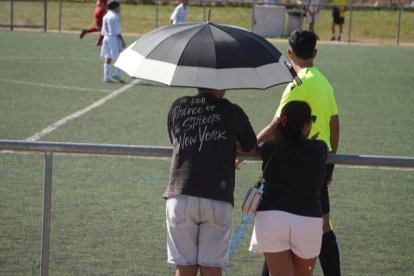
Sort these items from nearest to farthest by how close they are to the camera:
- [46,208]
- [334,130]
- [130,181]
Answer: [46,208]
[334,130]
[130,181]

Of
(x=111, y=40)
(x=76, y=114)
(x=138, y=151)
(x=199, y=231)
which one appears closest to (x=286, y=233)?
(x=199, y=231)

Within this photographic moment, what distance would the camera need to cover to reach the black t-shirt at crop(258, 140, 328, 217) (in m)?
5.99

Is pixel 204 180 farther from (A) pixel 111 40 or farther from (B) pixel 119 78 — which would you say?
(A) pixel 111 40

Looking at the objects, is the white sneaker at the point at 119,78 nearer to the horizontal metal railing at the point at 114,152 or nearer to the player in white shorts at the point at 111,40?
the player in white shorts at the point at 111,40

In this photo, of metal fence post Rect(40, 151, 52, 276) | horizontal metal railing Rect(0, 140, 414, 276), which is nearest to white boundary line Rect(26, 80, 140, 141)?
metal fence post Rect(40, 151, 52, 276)

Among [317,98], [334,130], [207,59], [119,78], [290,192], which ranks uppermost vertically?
[207,59]

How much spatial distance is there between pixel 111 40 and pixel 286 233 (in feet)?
56.8

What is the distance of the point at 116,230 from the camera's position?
9.29m

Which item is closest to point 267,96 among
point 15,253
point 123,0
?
point 15,253

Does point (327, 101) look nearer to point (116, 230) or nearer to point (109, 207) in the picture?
point (116, 230)

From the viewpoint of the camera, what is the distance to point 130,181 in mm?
11820

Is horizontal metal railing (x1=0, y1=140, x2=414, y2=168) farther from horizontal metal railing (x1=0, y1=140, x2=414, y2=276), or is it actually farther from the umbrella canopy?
the umbrella canopy

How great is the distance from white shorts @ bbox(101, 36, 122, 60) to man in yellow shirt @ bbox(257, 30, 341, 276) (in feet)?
50.7

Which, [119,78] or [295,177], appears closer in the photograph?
[295,177]
